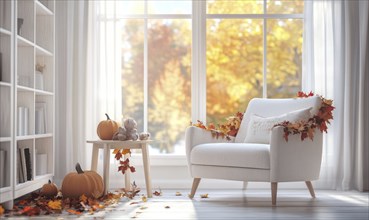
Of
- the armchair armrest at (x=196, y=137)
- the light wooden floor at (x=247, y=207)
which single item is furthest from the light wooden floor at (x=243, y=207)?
the armchair armrest at (x=196, y=137)

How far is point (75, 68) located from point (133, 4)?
5023 millimetres

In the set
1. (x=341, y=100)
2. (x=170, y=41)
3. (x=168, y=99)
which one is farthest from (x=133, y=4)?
(x=341, y=100)

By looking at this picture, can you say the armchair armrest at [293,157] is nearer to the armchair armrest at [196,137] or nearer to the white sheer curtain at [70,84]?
the armchair armrest at [196,137]

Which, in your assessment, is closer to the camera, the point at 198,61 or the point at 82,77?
the point at 82,77

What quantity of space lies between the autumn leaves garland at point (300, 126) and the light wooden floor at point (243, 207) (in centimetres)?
52

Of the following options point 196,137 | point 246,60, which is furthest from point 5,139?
point 246,60

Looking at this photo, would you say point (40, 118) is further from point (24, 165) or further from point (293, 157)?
point (293, 157)

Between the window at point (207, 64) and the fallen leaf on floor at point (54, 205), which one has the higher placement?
the window at point (207, 64)

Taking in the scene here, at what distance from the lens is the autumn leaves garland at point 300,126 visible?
4324mm

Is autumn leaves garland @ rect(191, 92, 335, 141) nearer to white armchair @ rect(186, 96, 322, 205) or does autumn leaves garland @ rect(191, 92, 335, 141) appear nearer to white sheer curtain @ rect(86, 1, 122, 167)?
white armchair @ rect(186, 96, 322, 205)

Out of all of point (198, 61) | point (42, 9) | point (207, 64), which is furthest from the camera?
point (207, 64)

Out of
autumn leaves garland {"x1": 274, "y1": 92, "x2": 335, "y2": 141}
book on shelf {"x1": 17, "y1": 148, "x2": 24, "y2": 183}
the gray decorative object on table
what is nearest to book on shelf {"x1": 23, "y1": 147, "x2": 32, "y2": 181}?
book on shelf {"x1": 17, "y1": 148, "x2": 24, "y2": 183}

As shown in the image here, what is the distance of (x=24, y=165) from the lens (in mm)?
4332

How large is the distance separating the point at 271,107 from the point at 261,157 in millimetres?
859
